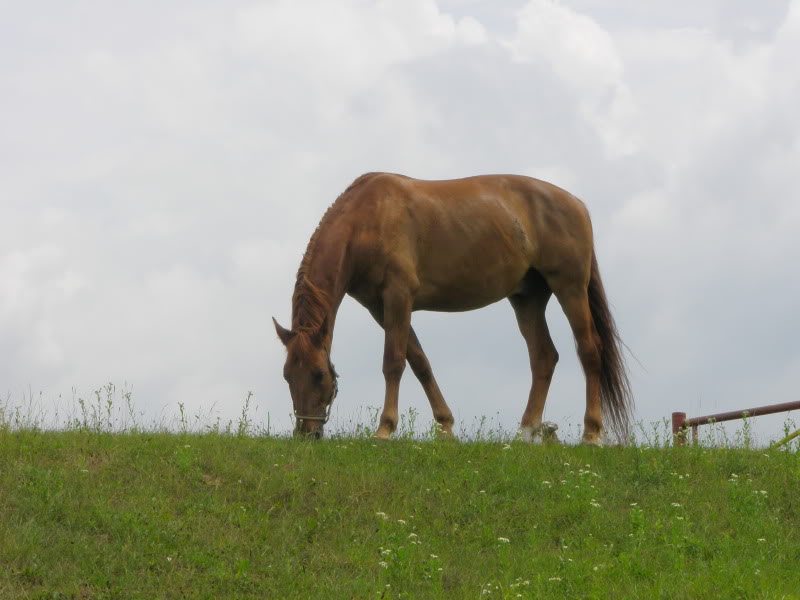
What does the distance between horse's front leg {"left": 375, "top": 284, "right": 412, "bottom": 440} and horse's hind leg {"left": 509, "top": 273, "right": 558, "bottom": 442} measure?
5.56 ft

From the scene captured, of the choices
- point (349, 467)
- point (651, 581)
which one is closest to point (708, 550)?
point (651, 581)

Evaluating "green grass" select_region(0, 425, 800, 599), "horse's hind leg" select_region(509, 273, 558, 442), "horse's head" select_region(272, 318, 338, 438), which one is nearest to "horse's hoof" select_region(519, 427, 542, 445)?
"horse's hind leg" select_region(509, 273, 558, 442)

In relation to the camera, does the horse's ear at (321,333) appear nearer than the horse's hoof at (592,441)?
Yes

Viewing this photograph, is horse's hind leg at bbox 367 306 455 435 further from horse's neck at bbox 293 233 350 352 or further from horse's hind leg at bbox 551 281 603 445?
horse's hind leg at bbox 551 281 603 445

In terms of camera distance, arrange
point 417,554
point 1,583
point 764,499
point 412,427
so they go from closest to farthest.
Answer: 1. point 1,583
2. point 417,554
3. point 764,499
4. point 412,427

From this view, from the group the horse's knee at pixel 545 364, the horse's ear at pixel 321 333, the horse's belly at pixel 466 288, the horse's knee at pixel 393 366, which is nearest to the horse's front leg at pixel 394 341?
the horse's knee at pixel 393 366

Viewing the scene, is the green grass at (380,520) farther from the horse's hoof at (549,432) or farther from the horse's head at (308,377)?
the horse's hoof at (549,432)

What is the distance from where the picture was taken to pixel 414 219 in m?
11.4

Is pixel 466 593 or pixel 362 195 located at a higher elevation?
pixel 362 195

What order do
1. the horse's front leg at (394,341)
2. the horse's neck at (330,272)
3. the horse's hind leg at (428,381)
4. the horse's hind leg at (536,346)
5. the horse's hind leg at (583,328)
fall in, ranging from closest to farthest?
the horse's neck at (330,272)
the horse's front leg at (394,341)
the horse's hind leg at (428,381)
the horse's hind leg at (536,346)
the horse's hind leg at (583,328)

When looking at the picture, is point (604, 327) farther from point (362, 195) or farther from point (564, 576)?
point (564, 576)

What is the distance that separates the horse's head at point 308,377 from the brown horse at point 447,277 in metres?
0.01

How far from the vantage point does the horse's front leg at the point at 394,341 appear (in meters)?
11.0

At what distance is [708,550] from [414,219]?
455cm
